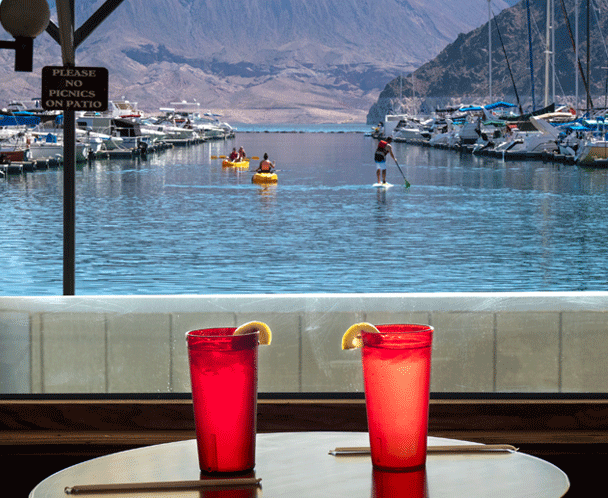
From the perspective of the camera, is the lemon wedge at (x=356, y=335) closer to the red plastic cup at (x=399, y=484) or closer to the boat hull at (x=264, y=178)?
the red plastic cup at (x=399, y=484)

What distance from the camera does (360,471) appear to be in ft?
7.43

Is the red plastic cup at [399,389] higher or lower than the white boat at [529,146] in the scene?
lower

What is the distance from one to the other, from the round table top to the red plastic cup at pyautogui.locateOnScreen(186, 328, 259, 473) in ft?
0.25

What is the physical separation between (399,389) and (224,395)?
0.35 metres

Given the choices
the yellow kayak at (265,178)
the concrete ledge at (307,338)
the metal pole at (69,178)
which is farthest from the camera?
the yellow kayak at (265,178)

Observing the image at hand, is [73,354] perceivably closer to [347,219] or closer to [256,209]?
[347,219]

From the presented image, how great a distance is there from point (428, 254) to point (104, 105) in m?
18.1

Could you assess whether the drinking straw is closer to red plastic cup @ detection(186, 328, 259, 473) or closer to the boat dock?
red plastic cup @ detection(186, 328, 259, 473)

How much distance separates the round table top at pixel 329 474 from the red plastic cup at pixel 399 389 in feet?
0.23

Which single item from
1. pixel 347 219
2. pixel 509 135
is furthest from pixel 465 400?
pixel 509 135

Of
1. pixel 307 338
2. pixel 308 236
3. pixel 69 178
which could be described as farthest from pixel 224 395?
pixel 308 236

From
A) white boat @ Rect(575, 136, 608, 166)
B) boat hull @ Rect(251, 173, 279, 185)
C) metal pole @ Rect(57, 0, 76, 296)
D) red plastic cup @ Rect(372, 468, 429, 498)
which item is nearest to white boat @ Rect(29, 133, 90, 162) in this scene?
boat hull @ Rect(251, 173, 279, 185)

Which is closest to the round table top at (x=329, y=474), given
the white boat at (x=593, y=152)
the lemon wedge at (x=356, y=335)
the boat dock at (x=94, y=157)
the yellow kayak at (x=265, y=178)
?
the lemon wedge at (x=356, y=335)

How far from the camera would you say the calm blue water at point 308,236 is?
20031mm
